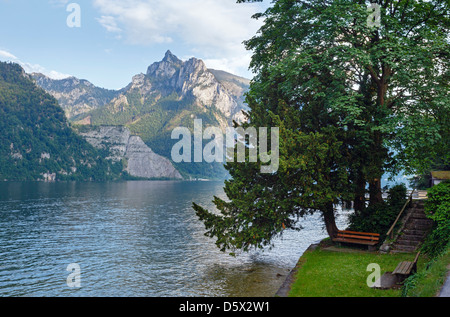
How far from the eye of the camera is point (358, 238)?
81.3 ft

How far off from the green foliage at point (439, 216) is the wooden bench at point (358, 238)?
11.4ft

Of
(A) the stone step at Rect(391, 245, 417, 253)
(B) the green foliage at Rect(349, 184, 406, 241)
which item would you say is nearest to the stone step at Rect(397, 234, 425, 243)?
(A) the stone step at Rect(391, 245, 417, 253)

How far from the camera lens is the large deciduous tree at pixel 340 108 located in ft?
72.0

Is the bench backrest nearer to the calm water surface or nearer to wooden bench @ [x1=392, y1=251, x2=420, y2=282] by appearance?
the calm water surface

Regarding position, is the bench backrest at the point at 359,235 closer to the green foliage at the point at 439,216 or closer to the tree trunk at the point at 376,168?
the tree trunk at the point at 376,168

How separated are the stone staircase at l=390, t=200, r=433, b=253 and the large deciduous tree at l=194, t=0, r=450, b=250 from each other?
266cm

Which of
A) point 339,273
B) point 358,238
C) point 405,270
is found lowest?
point 339,273

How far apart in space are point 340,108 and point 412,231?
1017 cm

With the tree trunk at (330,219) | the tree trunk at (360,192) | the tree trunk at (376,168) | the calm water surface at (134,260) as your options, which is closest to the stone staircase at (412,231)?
the tree trunk at (376,168)

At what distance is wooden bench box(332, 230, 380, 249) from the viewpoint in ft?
78.2

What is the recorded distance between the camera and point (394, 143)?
24812mm

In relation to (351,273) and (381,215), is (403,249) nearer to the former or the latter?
(381,215)

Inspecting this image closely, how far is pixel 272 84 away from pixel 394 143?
9.85 metres

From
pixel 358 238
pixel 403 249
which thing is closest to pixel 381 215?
pixel 358 238
